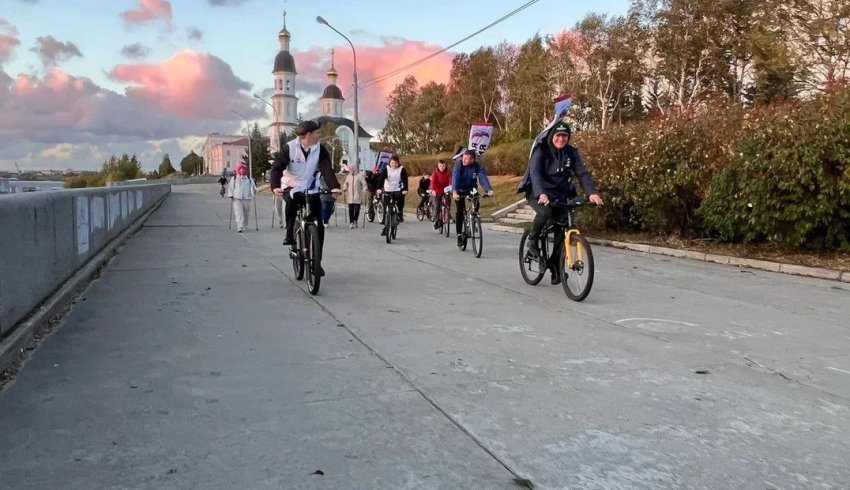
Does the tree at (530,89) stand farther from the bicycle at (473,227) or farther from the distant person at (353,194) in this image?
the bicycle at (473,227)

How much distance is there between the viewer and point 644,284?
852cm

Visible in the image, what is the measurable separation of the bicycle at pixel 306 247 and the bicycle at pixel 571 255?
2555 millimetres

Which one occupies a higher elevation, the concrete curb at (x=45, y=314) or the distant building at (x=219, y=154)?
the distant building at (x=219, y=154)

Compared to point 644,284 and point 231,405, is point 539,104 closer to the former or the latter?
point 644,284

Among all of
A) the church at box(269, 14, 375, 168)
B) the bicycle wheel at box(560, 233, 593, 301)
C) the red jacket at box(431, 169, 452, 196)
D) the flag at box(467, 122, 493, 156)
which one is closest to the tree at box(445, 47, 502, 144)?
the flag at box(467, 122, 493, 156)

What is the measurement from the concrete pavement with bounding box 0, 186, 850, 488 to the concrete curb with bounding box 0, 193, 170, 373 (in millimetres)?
157

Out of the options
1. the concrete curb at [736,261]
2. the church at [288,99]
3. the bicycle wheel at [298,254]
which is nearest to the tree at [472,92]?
the concrete curb at [736,261]

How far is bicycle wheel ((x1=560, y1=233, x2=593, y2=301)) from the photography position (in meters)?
6.97

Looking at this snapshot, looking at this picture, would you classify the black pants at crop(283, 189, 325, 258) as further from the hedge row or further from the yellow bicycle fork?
the hedge row

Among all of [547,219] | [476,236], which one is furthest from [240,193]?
[547,219]

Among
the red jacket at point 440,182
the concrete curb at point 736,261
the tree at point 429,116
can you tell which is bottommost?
the concrete curb at point 736,261

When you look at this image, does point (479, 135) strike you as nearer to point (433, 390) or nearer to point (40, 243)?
point (40, 243)

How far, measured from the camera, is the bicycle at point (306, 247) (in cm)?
747

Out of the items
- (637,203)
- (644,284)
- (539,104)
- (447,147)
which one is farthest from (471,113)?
(644,284)
